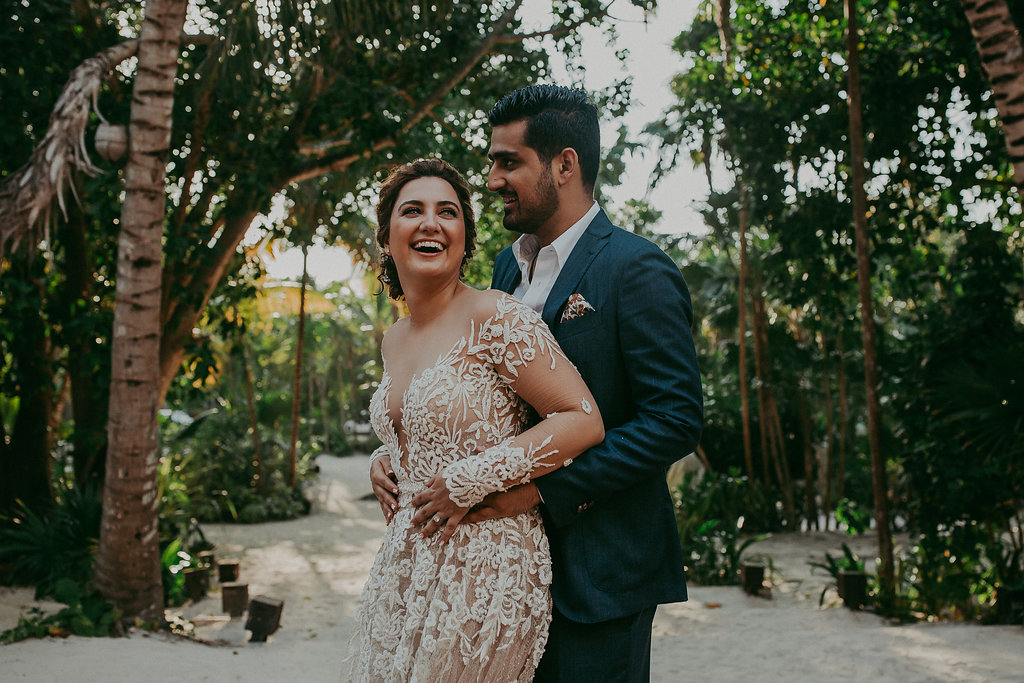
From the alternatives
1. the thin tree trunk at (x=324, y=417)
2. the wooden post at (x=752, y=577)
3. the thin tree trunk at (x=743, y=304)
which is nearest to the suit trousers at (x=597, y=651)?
the wooden post at (x=752, y=577)

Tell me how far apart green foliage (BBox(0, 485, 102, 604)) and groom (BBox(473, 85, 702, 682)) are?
22.2 feet

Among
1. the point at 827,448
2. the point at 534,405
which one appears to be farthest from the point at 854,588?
the point at 827,448

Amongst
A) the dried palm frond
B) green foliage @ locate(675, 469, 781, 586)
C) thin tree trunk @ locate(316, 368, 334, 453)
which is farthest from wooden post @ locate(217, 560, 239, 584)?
thin tree trunk @ locate(316, 368, 334, 453)

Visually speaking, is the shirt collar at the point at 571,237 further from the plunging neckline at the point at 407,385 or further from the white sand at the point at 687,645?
the white sand at the point at 687,645

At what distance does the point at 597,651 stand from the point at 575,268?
928mm

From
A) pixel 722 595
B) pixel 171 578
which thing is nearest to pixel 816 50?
pixel 722 595

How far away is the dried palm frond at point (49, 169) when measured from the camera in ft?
16.5

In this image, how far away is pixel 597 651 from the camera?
5.86 ft

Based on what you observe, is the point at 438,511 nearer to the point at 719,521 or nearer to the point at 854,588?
the point at 854,588

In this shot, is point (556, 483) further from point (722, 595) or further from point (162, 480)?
point (162, 480)

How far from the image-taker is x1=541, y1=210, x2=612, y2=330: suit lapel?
6.33 ft

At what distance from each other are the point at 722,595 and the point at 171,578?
607 cm

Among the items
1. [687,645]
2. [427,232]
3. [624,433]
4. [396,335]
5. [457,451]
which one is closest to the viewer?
[624,433]

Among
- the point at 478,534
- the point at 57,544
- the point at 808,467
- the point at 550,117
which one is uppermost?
the point at 550,117
